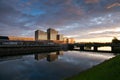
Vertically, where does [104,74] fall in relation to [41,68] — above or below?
above

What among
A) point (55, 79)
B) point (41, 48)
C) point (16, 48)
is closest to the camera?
point (55, 79)

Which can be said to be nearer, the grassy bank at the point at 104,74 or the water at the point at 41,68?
the grassy bank at the point at 104,74

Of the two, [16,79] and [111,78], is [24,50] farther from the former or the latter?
[111,78]

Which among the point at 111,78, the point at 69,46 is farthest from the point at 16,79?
the point at 69,46

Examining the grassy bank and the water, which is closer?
the grassy bank

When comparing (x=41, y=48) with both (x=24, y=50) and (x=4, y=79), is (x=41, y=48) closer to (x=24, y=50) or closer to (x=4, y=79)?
(x=24, y=50)

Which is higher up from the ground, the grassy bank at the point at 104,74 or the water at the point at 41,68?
the grassy bank at the point at 104,74

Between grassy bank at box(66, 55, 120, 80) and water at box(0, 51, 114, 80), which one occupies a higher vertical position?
grassy bank at box(66, 55, 120, 80)

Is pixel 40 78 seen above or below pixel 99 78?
below

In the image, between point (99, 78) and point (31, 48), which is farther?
point (31, 48)

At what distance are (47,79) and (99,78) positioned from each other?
46.2 feet

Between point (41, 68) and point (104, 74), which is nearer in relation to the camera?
point (104, 74)

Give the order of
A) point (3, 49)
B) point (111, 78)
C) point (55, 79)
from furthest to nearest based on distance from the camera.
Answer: point (3, 49)
point (55, 79)
point (111, 78)

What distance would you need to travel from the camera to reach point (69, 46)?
184 metres
